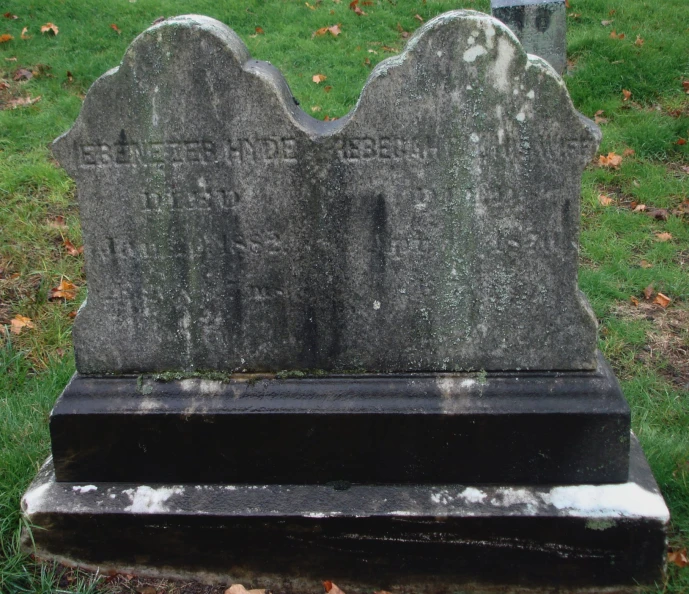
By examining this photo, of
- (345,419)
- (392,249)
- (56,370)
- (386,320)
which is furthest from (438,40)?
(56,370)

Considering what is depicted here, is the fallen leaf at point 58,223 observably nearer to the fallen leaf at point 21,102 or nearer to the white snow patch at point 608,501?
the fallen leaf at point 21,102

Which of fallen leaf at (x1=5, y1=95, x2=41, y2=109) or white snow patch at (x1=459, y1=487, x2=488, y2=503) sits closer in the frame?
white snow patch at (x1=459, y1=487, x2=488, y2=503)

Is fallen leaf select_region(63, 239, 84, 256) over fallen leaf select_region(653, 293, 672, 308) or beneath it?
over

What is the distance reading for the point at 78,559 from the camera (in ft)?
8.85

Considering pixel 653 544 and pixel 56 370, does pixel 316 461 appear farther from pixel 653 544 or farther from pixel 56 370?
pixel 56 370

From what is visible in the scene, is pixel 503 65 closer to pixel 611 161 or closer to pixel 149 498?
pixel 149 498

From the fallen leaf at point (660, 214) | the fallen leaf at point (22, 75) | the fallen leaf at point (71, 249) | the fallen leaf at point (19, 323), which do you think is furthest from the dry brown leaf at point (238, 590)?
the fallen leaf at point (22, 75)

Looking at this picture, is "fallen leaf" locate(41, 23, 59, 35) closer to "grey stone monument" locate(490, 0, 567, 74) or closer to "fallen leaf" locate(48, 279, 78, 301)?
"fallen leaf" locate(48, 279, 78, 301)

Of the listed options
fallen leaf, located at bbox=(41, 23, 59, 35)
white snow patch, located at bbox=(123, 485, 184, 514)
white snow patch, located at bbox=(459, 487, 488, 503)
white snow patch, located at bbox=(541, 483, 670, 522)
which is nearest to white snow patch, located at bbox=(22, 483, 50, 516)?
white snow patch, located at bbox=(123, 485, 184, 514)

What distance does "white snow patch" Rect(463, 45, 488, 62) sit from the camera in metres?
2.26

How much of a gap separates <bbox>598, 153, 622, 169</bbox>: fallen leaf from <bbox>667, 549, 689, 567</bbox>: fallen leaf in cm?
386

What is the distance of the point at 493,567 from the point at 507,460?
370 millimetres

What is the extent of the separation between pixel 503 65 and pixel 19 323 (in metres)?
3.10

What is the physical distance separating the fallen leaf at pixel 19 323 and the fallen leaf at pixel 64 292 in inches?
11.1
